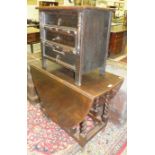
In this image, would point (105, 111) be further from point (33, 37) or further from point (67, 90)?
point (33, 37)

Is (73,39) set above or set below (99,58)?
above

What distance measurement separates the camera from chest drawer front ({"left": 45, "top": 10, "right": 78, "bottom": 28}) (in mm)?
1277

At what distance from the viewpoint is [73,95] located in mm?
1408

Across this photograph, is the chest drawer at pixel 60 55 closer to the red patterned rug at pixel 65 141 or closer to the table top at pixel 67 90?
the table top at pixel 67 90

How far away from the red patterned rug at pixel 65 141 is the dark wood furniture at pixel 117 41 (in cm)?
251

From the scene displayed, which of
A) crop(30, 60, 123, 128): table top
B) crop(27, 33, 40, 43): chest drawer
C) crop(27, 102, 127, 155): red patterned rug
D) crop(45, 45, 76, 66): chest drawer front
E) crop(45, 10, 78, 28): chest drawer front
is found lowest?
crop(27, 102, 127, 155): red patterned rug

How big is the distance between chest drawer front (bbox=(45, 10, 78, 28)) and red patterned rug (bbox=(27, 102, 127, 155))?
1077 mm

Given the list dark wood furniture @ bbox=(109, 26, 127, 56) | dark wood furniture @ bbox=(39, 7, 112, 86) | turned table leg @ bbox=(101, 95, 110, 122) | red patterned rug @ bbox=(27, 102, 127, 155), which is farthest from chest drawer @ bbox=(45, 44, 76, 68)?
dark wood furniture @ bbox=(109, 26, 127, 56)

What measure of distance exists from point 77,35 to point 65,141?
104 centimetres

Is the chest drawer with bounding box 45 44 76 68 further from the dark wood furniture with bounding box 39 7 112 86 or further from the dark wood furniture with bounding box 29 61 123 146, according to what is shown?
the dark wood furniture with bounding box 29 61 123 146
